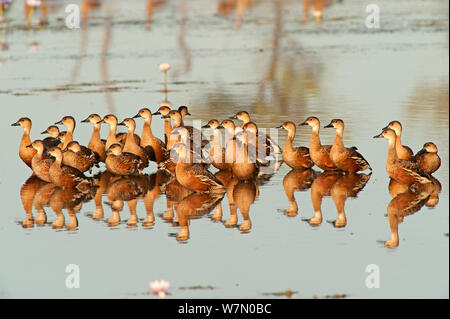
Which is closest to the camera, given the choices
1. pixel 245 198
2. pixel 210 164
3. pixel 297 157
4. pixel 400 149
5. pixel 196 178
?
pixel 245 198

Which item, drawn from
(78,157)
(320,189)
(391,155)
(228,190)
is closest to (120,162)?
(78,157)

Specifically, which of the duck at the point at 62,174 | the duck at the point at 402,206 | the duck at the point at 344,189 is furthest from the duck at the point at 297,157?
the duck at the point at 62,174

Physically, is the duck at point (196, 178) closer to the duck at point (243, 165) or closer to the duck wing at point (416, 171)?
the duck at point (243, 165)

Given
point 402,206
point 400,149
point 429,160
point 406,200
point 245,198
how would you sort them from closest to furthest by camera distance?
point 402,206 < point 406,200 < point 245,198 < point 429,160 < point 400,149

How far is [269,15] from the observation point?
124 ft

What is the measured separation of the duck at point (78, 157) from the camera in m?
14.0

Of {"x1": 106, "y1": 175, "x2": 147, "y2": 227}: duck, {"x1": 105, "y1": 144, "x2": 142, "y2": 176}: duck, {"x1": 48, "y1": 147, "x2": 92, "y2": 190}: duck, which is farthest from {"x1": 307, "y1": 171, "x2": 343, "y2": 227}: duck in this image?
{"x1": 48, "y1": 147, "x2": 92, "y2": 190}: duck

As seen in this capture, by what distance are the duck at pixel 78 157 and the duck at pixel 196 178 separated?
63.5 inches

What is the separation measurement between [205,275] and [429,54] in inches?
725

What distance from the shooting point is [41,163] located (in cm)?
1377

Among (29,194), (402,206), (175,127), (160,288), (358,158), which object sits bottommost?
(160,288)

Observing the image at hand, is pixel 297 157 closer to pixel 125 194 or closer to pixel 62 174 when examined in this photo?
pixel 125 194

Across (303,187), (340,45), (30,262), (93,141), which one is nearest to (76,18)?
(340,45)

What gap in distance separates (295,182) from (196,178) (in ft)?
5.12
